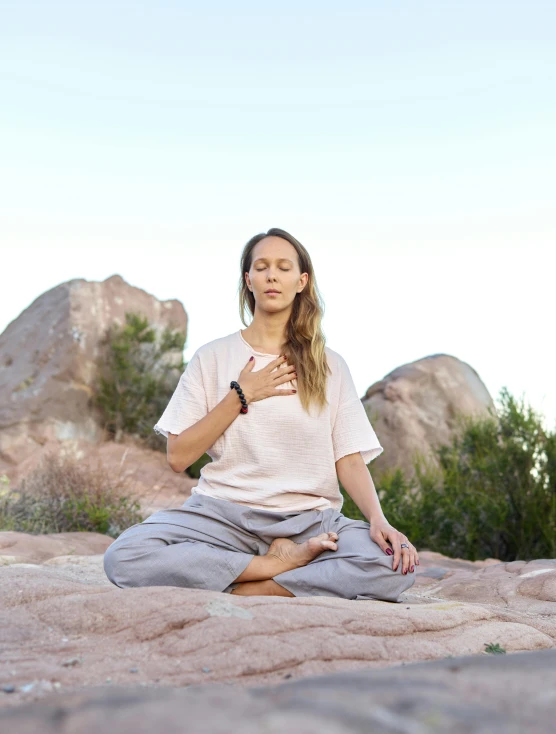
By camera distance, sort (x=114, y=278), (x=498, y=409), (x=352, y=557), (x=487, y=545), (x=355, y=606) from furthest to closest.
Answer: (x=114, y=278) < (x=498, y=409) < (x=487, y=545) < (x=352, y=557) < (x=355, y=606)

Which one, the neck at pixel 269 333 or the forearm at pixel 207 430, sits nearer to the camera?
the forearm at pixel 207 430

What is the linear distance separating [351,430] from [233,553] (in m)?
0.82

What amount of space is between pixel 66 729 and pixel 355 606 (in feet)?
6.36

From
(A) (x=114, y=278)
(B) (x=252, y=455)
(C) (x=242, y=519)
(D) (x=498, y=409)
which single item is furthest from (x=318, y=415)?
(A) (x=114, y=278)

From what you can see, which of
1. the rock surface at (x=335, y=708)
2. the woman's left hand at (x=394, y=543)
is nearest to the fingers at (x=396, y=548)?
the woman's left hand at (x=394, y=543)

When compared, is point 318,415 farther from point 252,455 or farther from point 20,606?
point 20,606

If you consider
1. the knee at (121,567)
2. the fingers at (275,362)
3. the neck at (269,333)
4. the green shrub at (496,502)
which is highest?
the neck at (269,333)

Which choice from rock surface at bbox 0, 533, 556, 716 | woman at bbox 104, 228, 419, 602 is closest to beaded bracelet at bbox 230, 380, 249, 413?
woman at bbox 104, 228, 419, 602

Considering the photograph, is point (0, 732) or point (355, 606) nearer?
point (0, 732)

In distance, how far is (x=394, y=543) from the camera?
3.38m

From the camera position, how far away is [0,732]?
1.10 meters

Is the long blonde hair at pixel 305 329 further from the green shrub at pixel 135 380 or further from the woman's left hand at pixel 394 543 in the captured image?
the green shrub at pixel 135 380

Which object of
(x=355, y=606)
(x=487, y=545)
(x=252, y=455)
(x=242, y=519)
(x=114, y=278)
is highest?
(x=114, y=278)

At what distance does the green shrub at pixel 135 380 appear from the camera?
13195 millimetres
